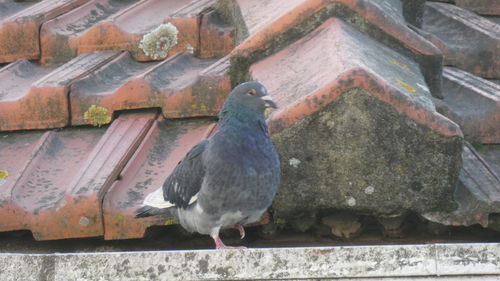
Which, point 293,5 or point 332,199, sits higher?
point 293,5

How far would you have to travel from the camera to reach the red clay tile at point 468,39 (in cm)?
391

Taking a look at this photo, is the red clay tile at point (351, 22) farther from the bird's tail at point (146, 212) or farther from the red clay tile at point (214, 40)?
the bird's tail at point (146, 212)

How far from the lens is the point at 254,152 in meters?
3.00

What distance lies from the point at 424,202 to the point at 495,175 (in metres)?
0.33

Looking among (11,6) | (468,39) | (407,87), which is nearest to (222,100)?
(407,87)

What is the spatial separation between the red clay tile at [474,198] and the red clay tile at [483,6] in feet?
4.94

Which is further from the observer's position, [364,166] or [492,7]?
[492,7]

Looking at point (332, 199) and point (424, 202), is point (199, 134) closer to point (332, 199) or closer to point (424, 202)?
point (332, 199)

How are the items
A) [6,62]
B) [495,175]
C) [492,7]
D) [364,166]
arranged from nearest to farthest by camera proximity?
[364,166] → [495,175] → [6,62] → [492,7]

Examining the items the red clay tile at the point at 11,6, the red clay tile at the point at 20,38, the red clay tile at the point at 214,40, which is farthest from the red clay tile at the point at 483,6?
the red clay tile at the point at 11,6

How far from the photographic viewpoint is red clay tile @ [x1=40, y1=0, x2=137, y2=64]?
3891mm

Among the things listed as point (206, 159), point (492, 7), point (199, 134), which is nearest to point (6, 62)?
point (199, 134)

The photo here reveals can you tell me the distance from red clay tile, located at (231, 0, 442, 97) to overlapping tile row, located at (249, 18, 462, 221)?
1.41 feet

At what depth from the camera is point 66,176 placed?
3.14 m
